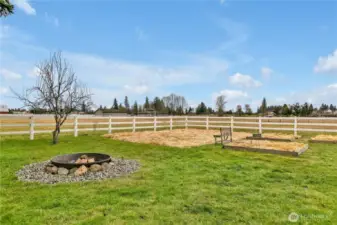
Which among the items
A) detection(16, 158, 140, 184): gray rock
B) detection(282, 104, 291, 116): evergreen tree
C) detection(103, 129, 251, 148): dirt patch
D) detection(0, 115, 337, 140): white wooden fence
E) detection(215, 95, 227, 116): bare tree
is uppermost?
detection(215, 95, 227, 116): bare tree

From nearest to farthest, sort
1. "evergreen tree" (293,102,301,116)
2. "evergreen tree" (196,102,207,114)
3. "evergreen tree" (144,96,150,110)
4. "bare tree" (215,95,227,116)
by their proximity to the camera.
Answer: "evergreen tree" (293,102,301,116), "bare tree" (215,95,227,116), "evergreen tree" (196,102,207,114), "evergreen tree" (144,96,150,110)

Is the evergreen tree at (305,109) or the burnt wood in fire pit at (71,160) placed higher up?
the evergreen tree at (305,109)

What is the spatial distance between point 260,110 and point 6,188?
147 ft

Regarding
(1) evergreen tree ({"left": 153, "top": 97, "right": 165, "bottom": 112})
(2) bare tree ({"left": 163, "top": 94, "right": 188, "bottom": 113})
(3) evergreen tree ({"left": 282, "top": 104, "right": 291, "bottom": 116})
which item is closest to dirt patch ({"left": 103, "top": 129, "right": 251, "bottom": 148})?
(3) evergreen tree ({"left": 282, "top": 104, "right": 291, "bottom": 116})

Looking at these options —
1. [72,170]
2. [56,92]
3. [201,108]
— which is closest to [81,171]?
[72,170]

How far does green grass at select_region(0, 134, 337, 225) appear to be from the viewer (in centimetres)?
305

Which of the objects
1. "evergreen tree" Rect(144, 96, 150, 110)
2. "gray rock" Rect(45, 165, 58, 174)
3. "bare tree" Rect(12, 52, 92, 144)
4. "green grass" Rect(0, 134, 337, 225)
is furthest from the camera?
"evergreen tree" Rect(144, 96, 150, 110)

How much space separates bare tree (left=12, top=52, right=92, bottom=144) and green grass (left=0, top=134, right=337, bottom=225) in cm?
507

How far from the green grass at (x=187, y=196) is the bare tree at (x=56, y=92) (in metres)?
5.07

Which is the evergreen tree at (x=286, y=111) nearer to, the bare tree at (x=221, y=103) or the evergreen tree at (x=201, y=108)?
the bare tree at (x=221, y=103)

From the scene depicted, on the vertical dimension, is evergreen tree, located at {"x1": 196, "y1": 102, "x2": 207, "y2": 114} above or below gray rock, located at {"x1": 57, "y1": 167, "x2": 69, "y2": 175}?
above

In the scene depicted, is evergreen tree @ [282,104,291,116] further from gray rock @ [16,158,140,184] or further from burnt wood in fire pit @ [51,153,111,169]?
burnt wood in fire pit @ [51,153,111,169]

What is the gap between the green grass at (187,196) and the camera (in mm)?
3053

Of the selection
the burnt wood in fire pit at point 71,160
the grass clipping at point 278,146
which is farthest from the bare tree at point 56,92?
the grass clipping at point 278,146
